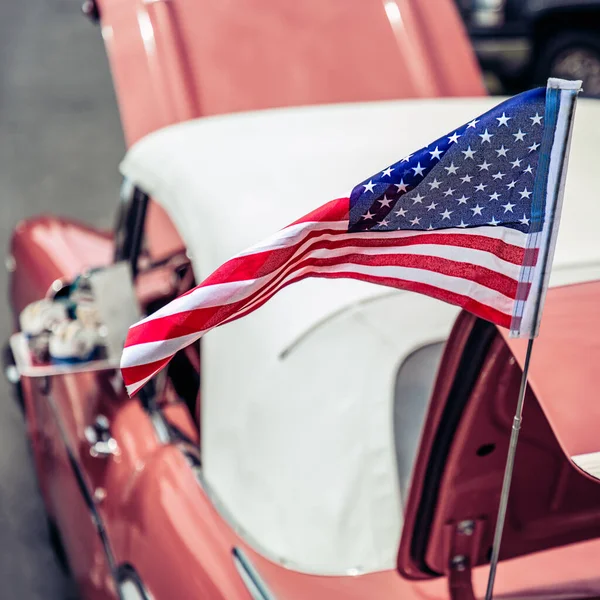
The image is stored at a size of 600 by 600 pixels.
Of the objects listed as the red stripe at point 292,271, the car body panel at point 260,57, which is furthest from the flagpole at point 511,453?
the car body panel at point 260,57

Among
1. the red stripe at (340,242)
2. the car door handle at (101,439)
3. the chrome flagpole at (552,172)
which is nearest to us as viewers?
the chrome flagpole at (552,172)

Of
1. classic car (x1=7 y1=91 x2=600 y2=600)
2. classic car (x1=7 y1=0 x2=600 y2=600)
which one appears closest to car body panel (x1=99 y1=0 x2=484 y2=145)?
classic car (x1=7 y1=0 x2=600 y2=600)

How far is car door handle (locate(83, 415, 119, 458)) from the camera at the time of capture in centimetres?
225

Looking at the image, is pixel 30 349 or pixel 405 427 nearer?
pixel 405 427

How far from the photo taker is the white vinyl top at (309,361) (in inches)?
67.0

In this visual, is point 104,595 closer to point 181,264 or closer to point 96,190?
point 181,264

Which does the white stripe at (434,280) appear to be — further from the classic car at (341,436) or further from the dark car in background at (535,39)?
the dark car in background at (535,39)

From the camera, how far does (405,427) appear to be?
1765 mm

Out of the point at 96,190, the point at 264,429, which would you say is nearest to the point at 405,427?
the point at 264,429

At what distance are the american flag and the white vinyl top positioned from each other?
1.38 ft

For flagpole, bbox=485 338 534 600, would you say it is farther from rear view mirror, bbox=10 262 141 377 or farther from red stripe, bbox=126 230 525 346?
rear view mirror, bbox=10 262 141 377

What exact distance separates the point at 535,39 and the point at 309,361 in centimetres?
572

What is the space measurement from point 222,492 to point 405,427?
0.46m

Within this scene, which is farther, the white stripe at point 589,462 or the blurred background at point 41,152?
the blurred background at point 41,152
